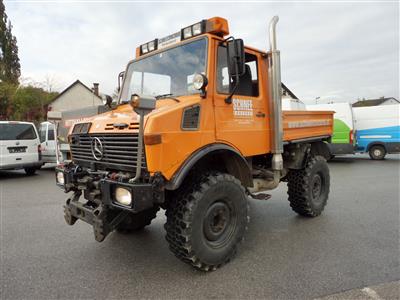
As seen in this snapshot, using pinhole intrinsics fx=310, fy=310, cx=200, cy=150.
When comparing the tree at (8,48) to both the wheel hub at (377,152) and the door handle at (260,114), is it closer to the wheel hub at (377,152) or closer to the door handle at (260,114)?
the wheel hub at (377,152)

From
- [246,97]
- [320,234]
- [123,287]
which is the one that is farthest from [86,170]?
[320,234]

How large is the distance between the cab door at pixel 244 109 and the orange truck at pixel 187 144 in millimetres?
13

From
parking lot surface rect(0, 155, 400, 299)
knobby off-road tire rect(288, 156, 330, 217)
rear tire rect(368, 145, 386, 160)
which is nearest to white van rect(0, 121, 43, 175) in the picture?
parking lot surface rect(0, 155, 400, 299)

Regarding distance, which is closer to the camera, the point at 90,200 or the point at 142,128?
the point at 142,128

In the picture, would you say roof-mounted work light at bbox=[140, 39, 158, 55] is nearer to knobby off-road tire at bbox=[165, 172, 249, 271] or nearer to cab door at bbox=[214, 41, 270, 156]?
cab door at bbox=[214, 41, 270, 156]

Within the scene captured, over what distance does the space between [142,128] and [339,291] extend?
243 centimetres

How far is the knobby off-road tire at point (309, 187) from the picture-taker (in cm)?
513

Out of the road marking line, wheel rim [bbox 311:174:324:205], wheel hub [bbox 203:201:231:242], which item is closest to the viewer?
the road marking line

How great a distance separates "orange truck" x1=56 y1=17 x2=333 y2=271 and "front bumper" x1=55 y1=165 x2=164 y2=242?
0.01 m

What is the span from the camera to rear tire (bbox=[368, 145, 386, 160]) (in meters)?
14.3

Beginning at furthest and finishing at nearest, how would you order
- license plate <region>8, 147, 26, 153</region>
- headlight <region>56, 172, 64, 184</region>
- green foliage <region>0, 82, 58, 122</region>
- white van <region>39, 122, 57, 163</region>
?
green foliage <region>0, 82, 58, 122</region>
white van <region>39, 122, 57, 163</region>
license plate <region>8, 147, 26, 153</region>
headlight <region>56, 172, 64, 184</region>

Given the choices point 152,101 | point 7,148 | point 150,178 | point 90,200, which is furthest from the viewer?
point 7,148

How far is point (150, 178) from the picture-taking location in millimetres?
2961

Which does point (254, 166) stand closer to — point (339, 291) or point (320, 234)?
point (320, 234)
